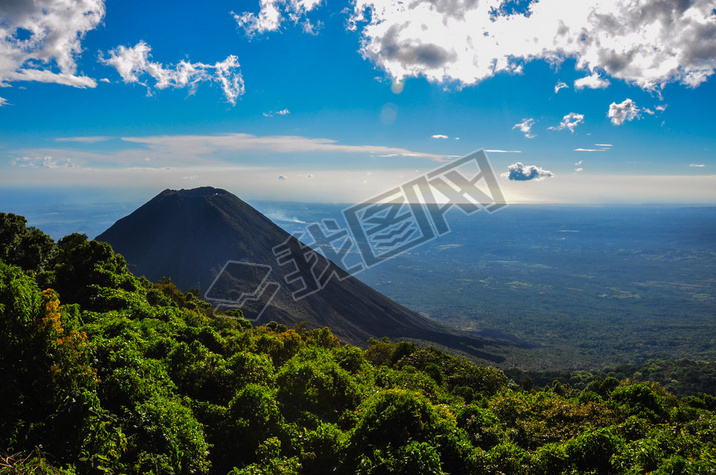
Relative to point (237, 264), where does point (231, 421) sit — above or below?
above

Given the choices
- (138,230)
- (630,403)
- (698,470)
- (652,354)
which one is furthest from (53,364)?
(652,354)

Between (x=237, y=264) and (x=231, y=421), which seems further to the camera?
(x=237, y=264)

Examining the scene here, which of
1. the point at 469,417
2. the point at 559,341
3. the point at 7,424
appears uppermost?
the point at 7,424

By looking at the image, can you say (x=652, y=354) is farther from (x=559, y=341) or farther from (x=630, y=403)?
(x=630, y=403)

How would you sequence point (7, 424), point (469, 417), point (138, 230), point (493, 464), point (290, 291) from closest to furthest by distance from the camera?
1. point (7, 424)
2. point (493, 464)
3. point (469, 417)
4. point (290, 291)
5. point (138, 230)

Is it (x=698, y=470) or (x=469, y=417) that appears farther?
(x=469, y=417)

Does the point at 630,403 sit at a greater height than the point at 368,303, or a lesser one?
greater

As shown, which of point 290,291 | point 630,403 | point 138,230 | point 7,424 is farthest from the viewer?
point 138,230

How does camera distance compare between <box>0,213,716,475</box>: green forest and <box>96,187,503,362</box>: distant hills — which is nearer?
<box>0,213,716,475</box>: green forest
